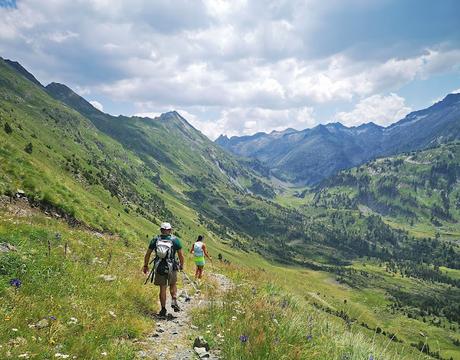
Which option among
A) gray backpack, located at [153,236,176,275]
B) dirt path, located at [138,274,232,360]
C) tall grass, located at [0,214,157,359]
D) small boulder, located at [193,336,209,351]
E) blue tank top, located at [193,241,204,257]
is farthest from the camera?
blue tank top, located at [193,241,204,257]

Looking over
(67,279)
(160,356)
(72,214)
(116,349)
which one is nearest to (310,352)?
(160,356)

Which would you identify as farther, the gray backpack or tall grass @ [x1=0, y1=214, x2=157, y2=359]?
the gray backpack

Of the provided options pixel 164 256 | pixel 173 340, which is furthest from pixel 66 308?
pixel 164 256

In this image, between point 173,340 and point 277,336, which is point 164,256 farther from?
point 277,336

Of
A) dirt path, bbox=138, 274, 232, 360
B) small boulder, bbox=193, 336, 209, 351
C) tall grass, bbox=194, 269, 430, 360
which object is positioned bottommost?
dirt path, bbox=138, 274, 232, 360

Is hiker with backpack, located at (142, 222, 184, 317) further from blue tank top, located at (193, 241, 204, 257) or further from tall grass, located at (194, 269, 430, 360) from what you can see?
blue tank top, located at (193, 241, 204, 257)

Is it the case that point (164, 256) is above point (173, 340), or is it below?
above

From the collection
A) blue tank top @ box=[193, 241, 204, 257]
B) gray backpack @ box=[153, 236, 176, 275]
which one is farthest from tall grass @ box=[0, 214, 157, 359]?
blue tank top @ box=[193, 241, 204, 257]

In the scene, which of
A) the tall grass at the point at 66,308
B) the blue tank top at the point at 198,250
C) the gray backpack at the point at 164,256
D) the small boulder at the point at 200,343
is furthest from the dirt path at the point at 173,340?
the blue tank top at the point at 198,250

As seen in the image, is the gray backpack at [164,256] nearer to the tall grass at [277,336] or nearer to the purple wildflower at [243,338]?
the tall grass at [277,336]

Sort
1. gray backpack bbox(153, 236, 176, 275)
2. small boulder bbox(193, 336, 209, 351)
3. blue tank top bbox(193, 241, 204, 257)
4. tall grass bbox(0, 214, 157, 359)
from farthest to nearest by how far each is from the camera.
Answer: blue tank top bbox(193, 241, 204, 257)
gray backpack bbox(153, 236, 176, 275)
small boulder bbox(193, 336, 209, 351)
tall grass bbox(0, 214, 157, 359)

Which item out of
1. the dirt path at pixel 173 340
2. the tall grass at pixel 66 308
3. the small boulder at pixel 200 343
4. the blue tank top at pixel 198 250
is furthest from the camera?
the blue tank top at pixel 198 250

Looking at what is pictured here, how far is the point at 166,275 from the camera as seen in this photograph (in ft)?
47.8

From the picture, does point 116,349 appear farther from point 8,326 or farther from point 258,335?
point 258,335
